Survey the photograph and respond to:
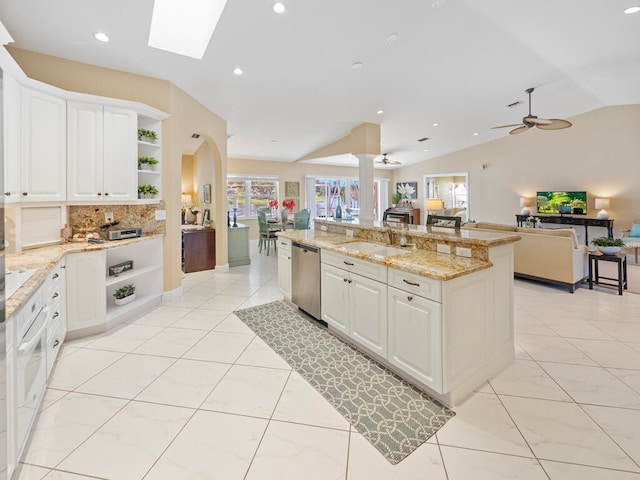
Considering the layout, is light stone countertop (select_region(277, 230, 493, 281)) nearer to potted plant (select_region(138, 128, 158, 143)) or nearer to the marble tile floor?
the marble tile floor

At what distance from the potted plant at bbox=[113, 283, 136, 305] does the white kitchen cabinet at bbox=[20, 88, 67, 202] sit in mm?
1117

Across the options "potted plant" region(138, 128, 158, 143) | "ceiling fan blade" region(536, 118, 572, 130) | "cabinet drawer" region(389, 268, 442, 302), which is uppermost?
"ceiling fan blade" region(536, 118, 572, 130)

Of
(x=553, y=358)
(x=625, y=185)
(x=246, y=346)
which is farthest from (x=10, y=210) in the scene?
(x=625, y=185)

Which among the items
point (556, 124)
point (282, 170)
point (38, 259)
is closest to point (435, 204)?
point (282, 170)

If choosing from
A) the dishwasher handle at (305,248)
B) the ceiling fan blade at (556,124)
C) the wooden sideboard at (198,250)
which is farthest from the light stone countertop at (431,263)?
the ceiling fan blade at (556,124)

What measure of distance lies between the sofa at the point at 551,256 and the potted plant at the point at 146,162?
16.0 feet

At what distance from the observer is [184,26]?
3393 mm

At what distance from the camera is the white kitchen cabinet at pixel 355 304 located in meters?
2.33

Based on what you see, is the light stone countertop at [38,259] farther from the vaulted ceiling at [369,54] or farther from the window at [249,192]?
the window at [249,192]

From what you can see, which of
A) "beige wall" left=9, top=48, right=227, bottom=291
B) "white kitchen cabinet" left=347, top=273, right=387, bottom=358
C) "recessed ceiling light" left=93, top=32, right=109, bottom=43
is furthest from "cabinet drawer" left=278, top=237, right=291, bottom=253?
"recessed ceiling light" left=93, top=32, right=109, bottom=43

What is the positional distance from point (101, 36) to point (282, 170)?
6.80 metres

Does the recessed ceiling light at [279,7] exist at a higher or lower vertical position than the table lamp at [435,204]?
higher

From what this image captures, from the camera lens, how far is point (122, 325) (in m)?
3.27

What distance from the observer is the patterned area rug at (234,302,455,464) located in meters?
1.74
